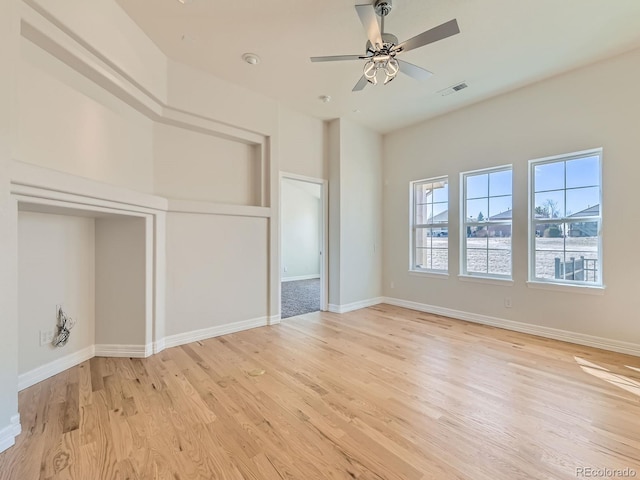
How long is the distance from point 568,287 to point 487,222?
128cm

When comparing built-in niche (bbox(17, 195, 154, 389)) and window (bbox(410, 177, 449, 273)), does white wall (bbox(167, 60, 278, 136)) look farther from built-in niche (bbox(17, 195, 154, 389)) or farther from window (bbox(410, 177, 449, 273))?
window (bbox(410, 177, 449, 273))

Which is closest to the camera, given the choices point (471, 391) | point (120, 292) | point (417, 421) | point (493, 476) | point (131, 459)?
point (493, 476)

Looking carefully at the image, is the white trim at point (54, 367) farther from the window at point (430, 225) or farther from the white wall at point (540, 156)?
the window at point (430, 225)

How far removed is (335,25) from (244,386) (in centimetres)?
335

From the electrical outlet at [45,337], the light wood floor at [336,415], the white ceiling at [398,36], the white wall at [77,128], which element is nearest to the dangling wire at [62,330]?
the electrical outlet at [45,337]

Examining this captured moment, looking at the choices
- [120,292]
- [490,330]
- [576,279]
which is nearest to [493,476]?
[490,330]

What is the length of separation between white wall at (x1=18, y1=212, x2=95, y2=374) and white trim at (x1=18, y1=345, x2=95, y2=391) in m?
0.04

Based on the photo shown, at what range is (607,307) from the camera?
3281mm

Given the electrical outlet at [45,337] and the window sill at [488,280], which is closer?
the electrical outlet at [45,337]

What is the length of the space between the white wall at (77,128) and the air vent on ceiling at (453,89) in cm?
378

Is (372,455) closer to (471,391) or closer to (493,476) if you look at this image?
(493,476)

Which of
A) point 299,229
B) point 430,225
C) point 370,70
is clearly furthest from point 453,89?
point 299,229

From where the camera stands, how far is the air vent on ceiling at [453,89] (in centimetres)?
380

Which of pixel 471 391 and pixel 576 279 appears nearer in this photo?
pixel 471 391
